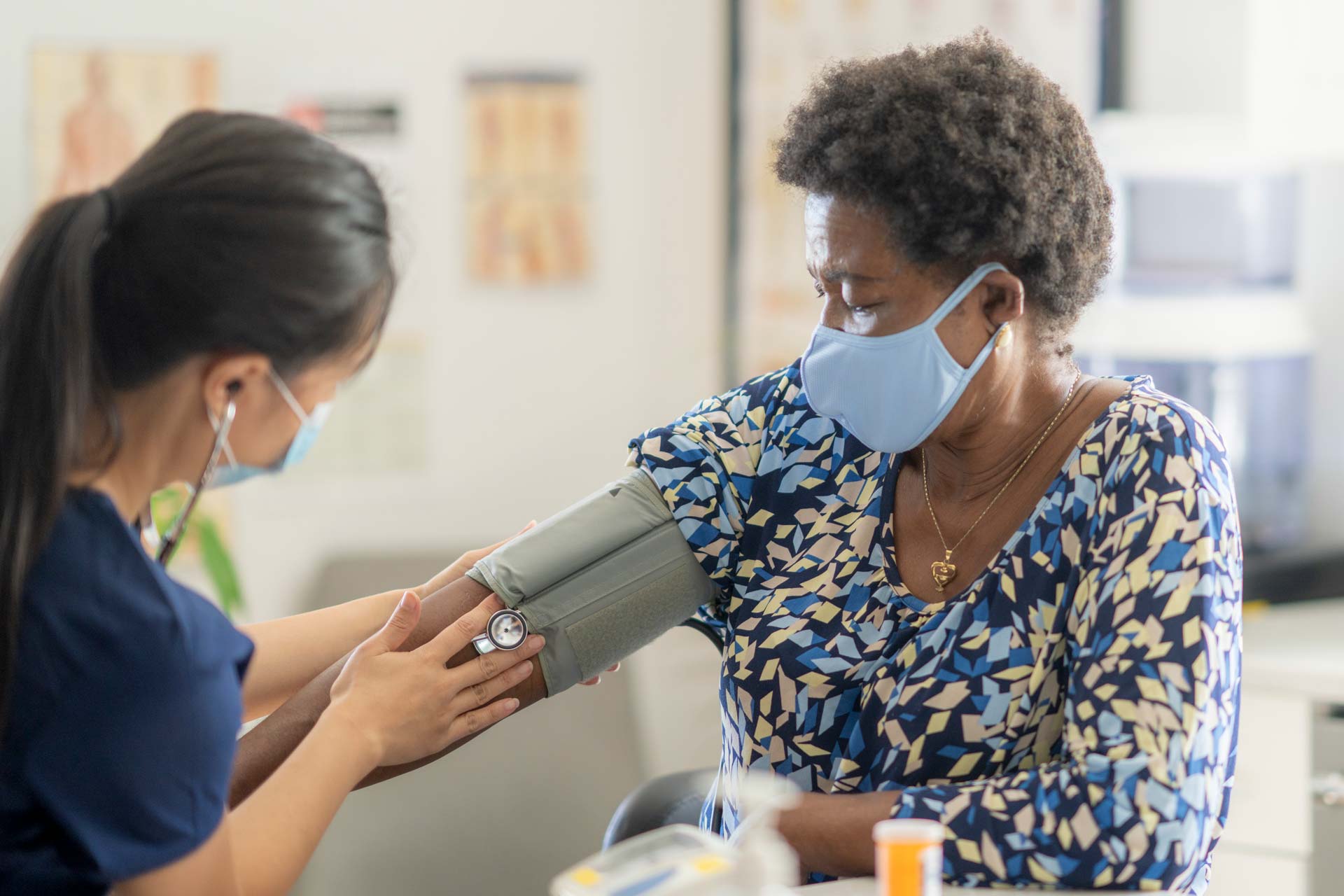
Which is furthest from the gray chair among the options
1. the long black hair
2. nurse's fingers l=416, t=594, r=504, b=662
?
the long black hair

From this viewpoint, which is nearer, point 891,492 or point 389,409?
point 891,492

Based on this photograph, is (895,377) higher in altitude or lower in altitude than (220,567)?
higher

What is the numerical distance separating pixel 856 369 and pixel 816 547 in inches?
8.0

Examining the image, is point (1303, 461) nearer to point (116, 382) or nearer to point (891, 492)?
point (891, 492)

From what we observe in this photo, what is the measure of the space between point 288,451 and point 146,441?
0.43 ft

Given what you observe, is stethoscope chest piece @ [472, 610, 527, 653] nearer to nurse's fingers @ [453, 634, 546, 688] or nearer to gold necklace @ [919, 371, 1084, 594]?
Answer: nurse's fingers @ [453, 634, 546, 688]

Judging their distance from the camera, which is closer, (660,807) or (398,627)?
(398,627)

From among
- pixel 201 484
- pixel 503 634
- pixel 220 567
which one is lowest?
pixel 220 567

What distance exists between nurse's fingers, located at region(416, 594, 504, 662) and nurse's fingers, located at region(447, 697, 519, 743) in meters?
0.06

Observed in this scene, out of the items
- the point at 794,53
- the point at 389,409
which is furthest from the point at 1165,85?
the point at 389,409

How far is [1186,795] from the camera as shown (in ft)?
3.51

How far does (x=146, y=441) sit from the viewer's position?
1021 mm

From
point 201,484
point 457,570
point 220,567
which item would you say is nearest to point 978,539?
point 457,570

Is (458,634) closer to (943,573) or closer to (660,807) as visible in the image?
(660,807)
